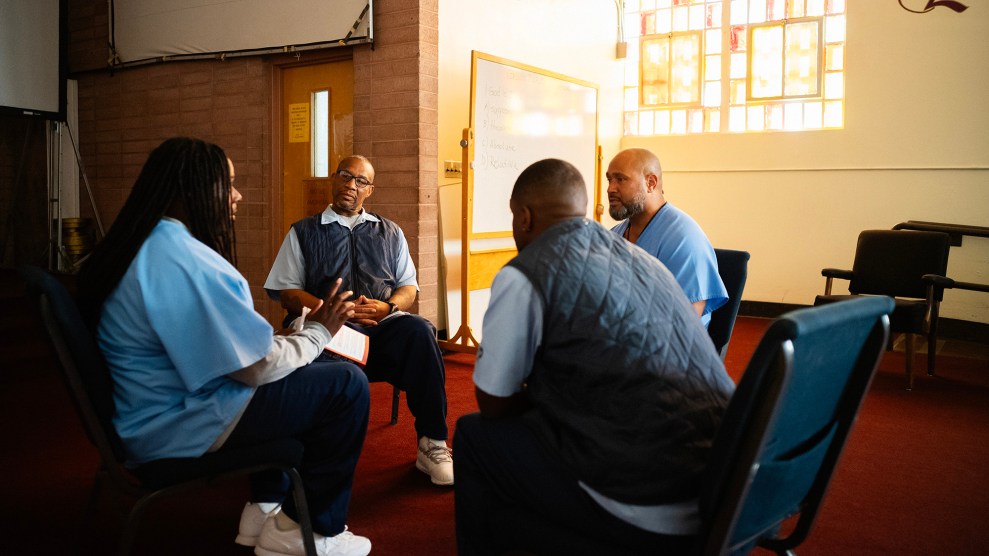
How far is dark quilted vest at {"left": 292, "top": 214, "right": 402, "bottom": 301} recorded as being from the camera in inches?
112

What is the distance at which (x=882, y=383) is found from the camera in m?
4.28

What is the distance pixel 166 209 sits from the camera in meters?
1.61

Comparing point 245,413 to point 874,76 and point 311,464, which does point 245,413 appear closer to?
point 311,464

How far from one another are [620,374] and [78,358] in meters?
1.08

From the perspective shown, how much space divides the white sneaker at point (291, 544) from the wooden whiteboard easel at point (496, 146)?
266cm

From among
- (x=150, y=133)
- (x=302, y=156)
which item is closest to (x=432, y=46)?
(x=302, y=156)

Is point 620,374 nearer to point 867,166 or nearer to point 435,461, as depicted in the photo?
point 435,461

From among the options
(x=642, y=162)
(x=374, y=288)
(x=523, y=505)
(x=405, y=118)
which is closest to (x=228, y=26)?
(x=405, y=118)

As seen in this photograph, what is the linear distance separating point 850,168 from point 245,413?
5.81 metres

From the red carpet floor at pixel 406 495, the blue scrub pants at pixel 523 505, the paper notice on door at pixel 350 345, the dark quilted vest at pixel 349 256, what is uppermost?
the dark quilted vest at pixel 349 256

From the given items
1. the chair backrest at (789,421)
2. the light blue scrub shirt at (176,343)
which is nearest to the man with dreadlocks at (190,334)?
the light blue scrub shirt at (176,343)

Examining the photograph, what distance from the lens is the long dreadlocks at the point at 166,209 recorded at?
1534 mm

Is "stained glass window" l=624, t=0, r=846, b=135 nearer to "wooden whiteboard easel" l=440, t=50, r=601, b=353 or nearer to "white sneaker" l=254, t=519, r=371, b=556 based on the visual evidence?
"wooden whiteboard easel" l=440, t=50, r=601, b=353

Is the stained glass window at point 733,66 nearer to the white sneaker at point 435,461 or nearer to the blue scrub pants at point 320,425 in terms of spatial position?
the white sneaker at point 435,461
